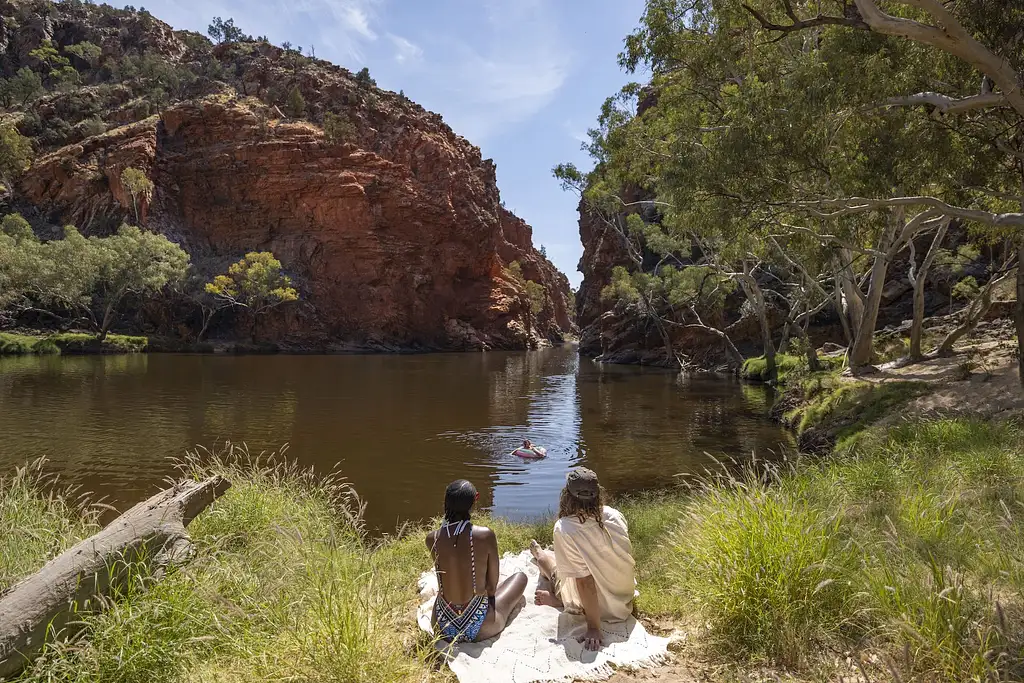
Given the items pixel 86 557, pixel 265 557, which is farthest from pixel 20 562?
pixel 265 557

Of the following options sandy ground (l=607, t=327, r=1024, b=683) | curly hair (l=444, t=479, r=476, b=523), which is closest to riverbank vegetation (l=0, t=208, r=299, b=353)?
curly hair (l=444, t=479, r=476, b=523)

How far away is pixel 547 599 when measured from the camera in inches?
177

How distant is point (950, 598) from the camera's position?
2.82m

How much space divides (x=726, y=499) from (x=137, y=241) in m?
50.5

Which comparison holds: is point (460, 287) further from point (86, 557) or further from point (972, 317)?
point (86, 557)

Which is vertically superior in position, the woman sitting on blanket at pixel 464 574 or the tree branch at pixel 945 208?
the tree branch at pixel 945 208

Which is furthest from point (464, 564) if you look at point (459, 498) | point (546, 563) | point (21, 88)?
point (21, 88)

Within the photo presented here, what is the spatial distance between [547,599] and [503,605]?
50 centimetres

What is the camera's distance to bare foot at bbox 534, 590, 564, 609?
14.6 ft

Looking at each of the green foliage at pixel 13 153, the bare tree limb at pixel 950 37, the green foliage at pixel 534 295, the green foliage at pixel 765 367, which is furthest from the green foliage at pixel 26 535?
the green foliage at pixel 534 295

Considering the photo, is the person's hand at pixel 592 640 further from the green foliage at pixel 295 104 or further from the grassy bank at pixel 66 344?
the green foliage at pixel 295 104

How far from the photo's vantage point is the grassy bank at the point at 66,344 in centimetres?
3803

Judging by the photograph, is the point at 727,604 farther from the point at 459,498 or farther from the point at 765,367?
the point at 765,367

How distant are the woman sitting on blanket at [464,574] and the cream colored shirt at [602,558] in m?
0.49
